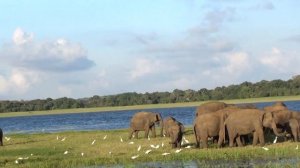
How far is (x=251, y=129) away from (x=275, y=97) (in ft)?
392

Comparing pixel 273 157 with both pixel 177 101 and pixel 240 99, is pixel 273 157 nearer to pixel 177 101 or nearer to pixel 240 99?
pixel 240 99

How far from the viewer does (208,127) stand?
96.4 ft

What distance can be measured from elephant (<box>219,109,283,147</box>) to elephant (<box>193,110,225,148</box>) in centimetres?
39

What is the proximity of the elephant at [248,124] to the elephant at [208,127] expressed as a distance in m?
0.39

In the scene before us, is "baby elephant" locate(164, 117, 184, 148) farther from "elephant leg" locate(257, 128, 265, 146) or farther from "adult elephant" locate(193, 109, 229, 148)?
"elephant leg" locate(257, 128, 265, 146)

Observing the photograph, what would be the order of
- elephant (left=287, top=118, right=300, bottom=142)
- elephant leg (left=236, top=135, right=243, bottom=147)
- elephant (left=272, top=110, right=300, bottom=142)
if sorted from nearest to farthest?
elephant leg (left=236, top=135, right=243, bottom=147)
elephant (left=287, top=118, right=300, bottom=142)
elephant (left=272, top=110, right=300, bottom=142)

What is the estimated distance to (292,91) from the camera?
500ft

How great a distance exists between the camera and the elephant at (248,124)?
94.2 ft

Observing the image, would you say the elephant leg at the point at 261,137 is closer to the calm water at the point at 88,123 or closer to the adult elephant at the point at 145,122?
the adult elephant at the point at 145,122

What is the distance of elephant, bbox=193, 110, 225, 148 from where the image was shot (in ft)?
96.4

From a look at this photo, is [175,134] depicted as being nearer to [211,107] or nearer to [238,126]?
[238,126]

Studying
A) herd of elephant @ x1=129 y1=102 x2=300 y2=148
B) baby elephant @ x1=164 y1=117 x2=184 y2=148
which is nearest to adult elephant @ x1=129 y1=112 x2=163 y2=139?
herd of elephant @ x1=129 y1=102 x2=300 y2=148

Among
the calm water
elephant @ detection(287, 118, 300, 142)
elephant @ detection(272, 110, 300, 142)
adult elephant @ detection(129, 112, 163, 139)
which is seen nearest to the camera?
elephant @ detection(287, 118, 300, 142)

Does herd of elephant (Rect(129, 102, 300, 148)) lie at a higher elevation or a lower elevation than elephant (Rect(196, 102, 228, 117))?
lower
